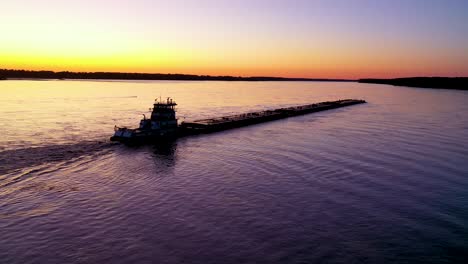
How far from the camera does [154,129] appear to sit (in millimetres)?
63281

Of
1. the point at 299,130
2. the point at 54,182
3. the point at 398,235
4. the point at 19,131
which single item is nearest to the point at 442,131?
the point at 299,130

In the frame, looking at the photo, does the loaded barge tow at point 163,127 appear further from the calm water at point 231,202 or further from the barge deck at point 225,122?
the calm water at point 231,202

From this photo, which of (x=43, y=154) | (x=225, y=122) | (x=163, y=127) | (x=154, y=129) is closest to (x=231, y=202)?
(x=43, y=154)

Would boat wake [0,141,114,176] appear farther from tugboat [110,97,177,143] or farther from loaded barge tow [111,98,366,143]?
loaded barge tow [111,98,366,143]

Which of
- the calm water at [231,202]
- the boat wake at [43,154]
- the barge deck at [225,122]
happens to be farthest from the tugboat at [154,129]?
the barge deck at [225,122]

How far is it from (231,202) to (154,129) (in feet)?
112

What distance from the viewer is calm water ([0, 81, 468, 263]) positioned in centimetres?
2392

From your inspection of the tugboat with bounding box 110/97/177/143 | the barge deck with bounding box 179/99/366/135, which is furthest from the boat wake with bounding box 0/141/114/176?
the barge deck with bounding box 179/99/366/135

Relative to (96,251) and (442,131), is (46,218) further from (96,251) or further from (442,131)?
(442,131)

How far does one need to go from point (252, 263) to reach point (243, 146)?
37776 millimetres

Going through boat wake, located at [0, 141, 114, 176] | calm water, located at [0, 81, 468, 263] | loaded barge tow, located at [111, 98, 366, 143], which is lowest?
calm water, located at [0, 81, 468, 263]

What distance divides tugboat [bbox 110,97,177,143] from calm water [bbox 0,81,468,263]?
3.44 meters

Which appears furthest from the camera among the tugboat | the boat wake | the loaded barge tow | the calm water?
the loaded barge tow

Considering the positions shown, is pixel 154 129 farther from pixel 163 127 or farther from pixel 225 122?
pixel 225 122
